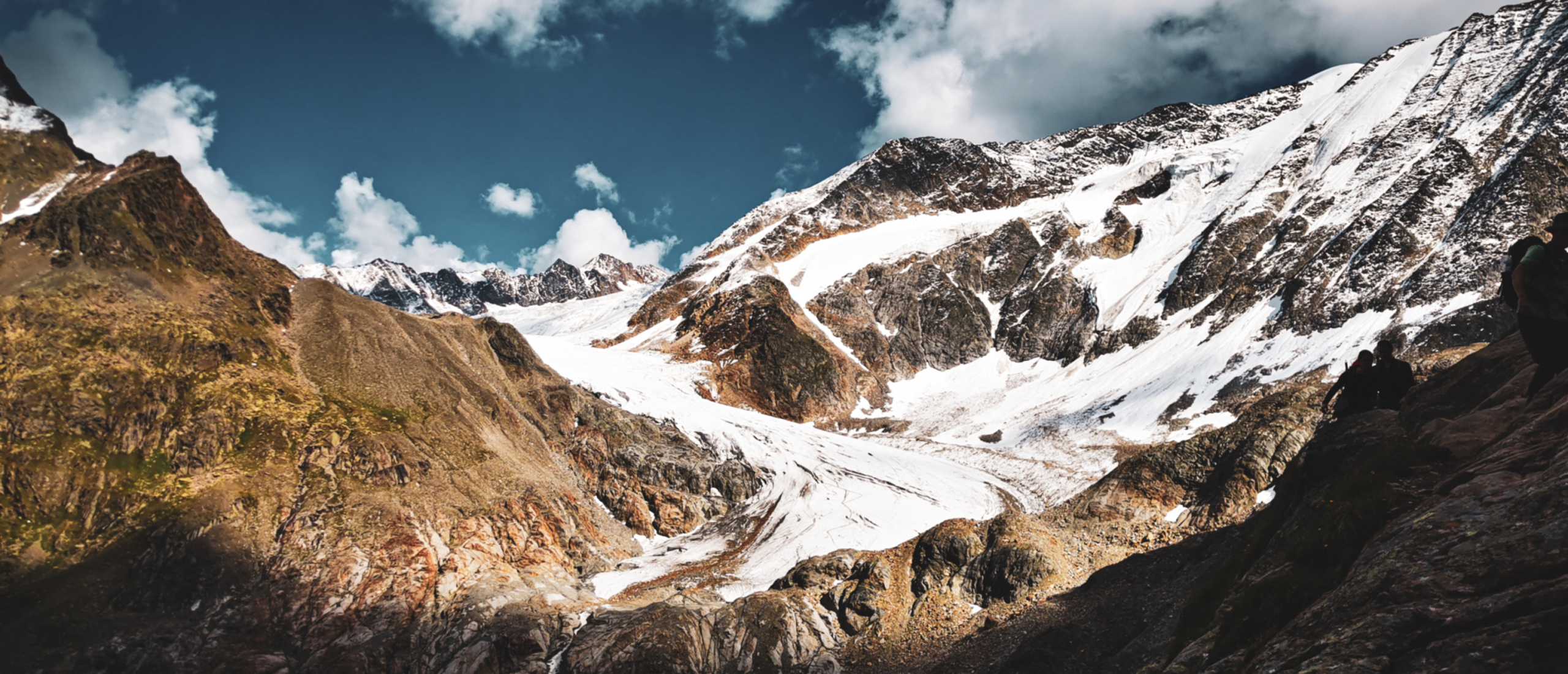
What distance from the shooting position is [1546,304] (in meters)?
9.18

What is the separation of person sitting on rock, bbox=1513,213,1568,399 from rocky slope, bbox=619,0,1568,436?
67.8m

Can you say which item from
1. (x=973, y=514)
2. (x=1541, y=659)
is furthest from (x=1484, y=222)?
(x=1541, y=659)

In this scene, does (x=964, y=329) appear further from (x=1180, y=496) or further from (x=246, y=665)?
(x=246, y=665)

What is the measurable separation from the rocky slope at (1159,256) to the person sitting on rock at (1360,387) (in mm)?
61058

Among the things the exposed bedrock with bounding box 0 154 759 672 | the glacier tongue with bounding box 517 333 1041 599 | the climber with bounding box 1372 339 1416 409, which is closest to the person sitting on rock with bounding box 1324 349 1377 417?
the climber with bounding box 1372 339 1416 409

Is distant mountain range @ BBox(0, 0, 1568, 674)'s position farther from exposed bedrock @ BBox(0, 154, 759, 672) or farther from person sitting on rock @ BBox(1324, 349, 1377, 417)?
person sitting on rock @ BBox(1324, 349, 1377, 417)

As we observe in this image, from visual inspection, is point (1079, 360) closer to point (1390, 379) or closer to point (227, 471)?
point (1390, 379)

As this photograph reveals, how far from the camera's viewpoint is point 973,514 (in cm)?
5609

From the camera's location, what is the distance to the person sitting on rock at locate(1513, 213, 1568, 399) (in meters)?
9.13

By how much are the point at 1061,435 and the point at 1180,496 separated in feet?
170

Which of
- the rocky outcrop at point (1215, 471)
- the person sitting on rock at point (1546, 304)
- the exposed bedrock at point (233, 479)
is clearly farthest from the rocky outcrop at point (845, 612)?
the person sitting on rock at point (1546, 304)

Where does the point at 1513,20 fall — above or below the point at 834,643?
above

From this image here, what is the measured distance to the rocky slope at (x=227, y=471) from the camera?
2759cm

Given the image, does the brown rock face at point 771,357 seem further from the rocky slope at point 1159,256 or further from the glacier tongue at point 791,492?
the glacier tongue at point 791,492
